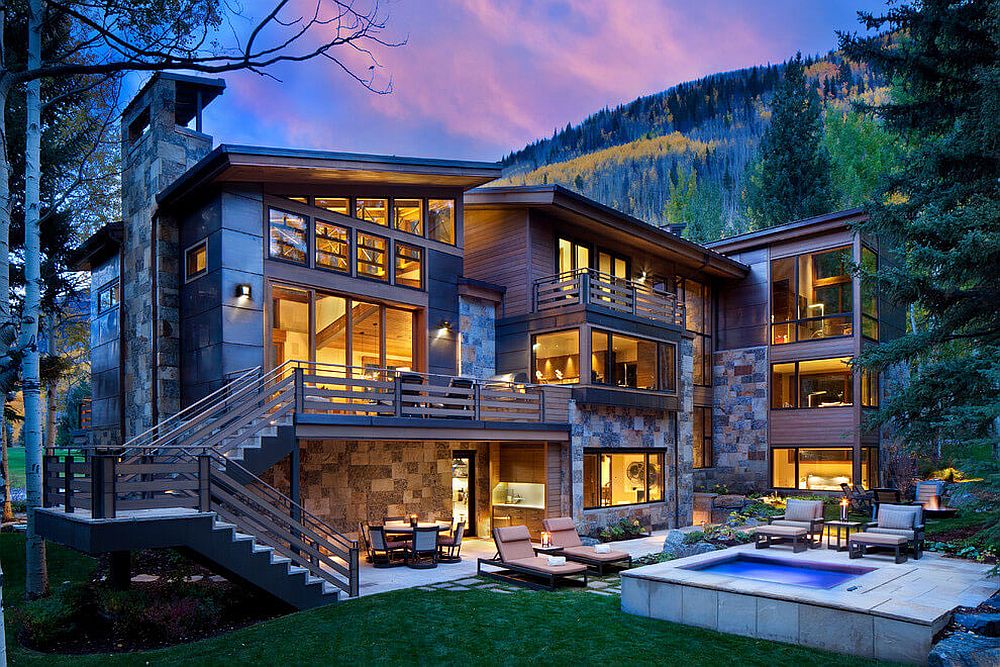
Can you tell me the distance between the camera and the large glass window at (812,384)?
71.6 ft

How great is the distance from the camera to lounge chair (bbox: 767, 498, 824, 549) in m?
13.6

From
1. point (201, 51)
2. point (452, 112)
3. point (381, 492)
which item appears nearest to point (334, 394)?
point (381, 492)

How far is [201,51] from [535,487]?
13001mm

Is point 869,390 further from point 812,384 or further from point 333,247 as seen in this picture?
point 333,247

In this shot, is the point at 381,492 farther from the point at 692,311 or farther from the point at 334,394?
the point at 692,311

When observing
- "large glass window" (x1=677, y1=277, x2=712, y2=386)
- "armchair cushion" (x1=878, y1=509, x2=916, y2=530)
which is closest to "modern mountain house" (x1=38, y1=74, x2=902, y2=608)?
"large glass window" (x1=677, y1=277, x2=712, y2=386)

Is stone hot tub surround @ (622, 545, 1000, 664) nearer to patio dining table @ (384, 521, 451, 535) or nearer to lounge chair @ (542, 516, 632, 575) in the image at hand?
lounge chair @ (542, 516, 632, 575)

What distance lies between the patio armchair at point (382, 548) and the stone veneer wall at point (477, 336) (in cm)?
530

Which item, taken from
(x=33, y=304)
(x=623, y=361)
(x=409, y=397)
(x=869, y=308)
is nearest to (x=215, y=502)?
(x=33, y=304)

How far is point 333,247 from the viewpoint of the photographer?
15.4 meters

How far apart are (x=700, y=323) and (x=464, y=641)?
18289mm

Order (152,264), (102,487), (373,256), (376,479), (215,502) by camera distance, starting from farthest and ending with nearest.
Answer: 1. (373,256)
2. (376,479)
3. (152,264)
4. (215,502)
5. (102,487)

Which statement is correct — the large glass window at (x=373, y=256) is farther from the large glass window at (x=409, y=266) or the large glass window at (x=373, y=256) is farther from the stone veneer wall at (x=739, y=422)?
the stone veneer wall at (x=739, y=422)

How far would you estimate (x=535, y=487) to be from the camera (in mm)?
16531
